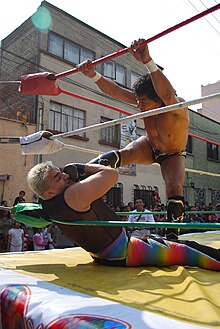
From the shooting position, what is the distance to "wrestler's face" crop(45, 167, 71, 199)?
1514 mm

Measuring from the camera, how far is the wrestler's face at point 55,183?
4.97 ft

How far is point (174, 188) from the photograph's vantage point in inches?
84.4

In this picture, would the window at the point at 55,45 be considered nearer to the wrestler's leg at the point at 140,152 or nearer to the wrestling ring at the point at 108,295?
the wrestler's leg at the point at 140,152

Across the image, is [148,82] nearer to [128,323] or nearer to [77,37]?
[128,323]

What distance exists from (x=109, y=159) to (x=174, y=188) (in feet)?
1.59

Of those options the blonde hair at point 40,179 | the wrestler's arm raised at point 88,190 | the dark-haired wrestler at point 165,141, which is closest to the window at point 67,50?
the dark-haired wrestler at point 165,141

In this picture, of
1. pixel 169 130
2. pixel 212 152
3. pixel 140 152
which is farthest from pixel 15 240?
pixel 212 152

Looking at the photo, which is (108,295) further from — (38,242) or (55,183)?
(38,242)

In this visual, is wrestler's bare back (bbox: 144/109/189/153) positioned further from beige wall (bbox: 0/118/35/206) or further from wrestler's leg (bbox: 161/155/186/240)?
beige wall (bbox: 0/118/35/206)

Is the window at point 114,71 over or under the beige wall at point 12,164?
over

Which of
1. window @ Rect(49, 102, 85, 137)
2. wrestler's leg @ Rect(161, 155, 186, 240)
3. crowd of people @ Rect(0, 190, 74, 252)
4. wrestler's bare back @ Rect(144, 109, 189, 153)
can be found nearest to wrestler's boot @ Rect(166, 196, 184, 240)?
wrestler's leg @ Rect(161, 155, 186, 240)

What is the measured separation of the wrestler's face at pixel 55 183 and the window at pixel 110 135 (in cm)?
803

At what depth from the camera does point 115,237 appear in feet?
5.15

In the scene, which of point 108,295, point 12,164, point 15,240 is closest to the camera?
point 108,295
